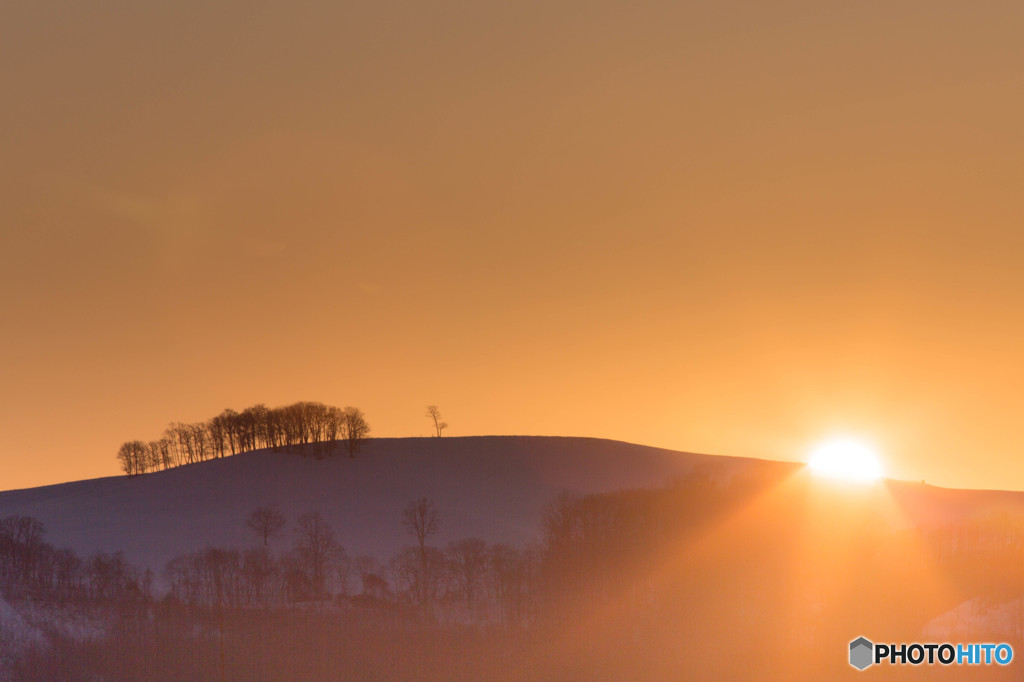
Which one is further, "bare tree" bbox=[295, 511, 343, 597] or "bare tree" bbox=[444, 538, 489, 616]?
"bare tree" bbox=[295, 511, 343, 597]

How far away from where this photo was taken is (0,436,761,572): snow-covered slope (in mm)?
148625

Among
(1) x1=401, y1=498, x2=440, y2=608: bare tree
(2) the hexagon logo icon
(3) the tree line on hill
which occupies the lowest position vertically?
(2) the hexagon logo icon

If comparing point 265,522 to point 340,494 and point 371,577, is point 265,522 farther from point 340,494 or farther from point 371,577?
point 371,577

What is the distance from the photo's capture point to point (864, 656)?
292 ft

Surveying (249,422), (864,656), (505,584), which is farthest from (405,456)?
(864,656)

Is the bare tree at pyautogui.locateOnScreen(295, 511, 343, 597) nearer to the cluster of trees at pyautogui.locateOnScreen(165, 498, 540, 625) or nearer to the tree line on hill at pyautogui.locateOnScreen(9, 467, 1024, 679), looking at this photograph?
the cluster of trees at pyautogui.locateOnScreen(165, 498, 540, 625)

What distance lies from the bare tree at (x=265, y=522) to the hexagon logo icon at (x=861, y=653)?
80643 millimetres

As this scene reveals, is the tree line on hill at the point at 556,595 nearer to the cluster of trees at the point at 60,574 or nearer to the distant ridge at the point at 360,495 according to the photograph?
the cluster of trees at the point at 60,574

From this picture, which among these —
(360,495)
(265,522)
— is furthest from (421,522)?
(265,522)

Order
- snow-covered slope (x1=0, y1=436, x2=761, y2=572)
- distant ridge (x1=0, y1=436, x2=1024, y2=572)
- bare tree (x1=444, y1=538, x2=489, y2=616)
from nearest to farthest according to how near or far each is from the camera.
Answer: bare tree (x1=444, y1=538, x2=489, y2=616) → snow-covered slope (x1=0, y1=436, x2=761, y2=572) → distant ridge (x1=0, y1=436, x2=1024, y2=572)

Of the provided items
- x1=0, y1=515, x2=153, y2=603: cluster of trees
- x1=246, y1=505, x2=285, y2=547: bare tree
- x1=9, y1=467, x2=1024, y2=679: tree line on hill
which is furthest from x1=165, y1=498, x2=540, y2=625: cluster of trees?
x1=0, y1=515, x2=153, y2=603: cluster of trees

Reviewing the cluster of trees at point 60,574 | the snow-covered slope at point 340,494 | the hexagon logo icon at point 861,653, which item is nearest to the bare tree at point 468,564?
the snow-covered slope at point 340,494

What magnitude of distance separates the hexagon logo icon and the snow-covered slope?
55.9 meters

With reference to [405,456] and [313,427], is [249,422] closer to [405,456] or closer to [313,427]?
[313,427]
